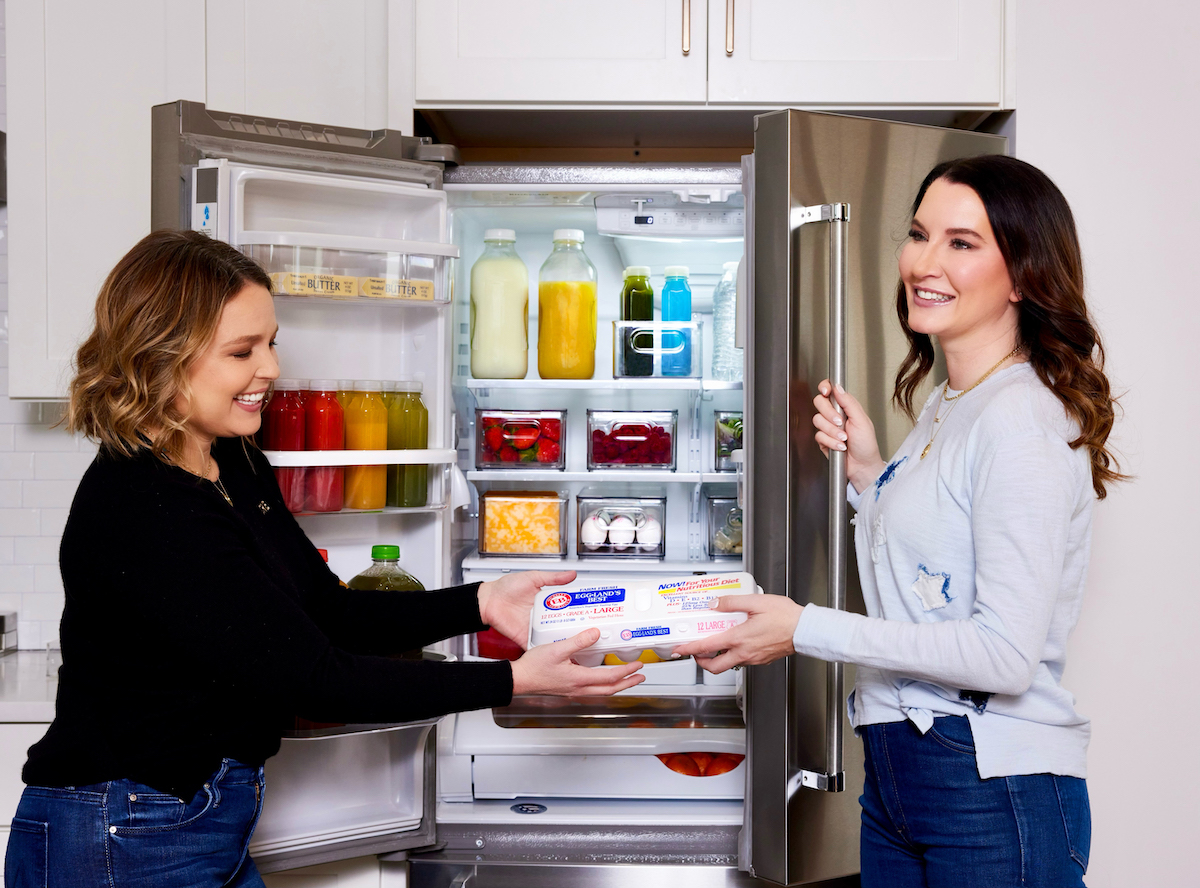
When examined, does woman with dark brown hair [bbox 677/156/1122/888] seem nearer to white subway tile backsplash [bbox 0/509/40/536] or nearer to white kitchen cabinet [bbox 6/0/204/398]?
white kitchen cabinet [bbox 6/0/204/398]

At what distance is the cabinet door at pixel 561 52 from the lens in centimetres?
189

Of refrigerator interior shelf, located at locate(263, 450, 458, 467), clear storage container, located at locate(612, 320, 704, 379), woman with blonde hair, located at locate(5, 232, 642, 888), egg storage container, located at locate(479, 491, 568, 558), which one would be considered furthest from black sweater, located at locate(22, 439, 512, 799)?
clear storage container, located at locate(612, 320, 704, 379)

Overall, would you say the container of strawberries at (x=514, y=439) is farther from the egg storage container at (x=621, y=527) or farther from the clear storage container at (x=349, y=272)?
the clear storage container at (x=349, y=272)

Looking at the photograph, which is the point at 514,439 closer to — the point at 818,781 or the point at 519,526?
the point at 519,526

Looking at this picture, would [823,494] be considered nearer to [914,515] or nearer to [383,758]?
[914,515]

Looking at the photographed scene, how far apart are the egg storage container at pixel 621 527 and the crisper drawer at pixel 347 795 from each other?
56 centimetres

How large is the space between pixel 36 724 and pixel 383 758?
649mm

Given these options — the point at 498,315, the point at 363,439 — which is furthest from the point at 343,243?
the point at 498,315

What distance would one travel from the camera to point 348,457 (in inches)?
63.0

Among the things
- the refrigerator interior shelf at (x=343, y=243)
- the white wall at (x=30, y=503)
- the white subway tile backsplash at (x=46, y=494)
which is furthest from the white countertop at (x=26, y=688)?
the refrigerator interior shelf at (x=343, y=243)

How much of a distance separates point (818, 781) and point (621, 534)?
0.75m

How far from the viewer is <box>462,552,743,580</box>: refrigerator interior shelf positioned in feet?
6.58

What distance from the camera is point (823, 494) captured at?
1487mm

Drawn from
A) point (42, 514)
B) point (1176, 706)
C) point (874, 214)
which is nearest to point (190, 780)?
point (874, 214)
